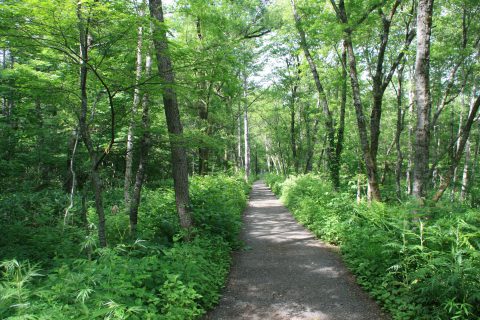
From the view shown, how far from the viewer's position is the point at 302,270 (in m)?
5.82

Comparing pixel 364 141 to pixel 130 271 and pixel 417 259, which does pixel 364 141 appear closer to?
pixel 417 259

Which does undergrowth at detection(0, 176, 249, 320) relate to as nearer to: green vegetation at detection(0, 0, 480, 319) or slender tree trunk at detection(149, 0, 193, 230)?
green vegetation at detection(0, 0, 480, 319)

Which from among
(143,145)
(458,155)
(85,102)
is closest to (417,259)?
(458,155)

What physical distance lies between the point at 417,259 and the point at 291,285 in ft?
6.87

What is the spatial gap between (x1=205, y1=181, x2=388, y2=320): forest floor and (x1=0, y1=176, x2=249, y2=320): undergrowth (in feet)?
1.27

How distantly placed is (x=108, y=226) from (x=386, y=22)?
30.5ft

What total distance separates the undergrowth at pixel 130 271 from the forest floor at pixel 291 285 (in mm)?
387

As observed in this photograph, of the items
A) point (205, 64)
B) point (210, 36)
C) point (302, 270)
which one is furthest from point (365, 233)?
point (210, 36)

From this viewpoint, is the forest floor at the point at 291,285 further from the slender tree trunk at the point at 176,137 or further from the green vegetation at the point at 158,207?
the slender tree trunk at the point at 176,137

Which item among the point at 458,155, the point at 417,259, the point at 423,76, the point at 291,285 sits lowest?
the point at 291,285

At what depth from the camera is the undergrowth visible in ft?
9.02

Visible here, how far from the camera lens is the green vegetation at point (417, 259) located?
3.54 m

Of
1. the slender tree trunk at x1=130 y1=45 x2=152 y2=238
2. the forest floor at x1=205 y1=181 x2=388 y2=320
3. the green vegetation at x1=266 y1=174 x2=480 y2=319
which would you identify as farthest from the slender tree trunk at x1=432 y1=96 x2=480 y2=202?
the slender tree trunk at x1=130 y1=45 x2=152 y2=238

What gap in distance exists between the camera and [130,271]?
378cm
